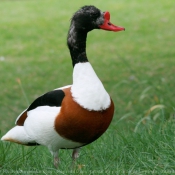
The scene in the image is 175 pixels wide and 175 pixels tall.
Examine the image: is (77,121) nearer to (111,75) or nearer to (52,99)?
(52,99)

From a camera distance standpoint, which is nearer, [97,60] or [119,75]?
[119,75]

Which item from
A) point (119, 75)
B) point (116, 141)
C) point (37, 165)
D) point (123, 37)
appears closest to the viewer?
point (37, 165)

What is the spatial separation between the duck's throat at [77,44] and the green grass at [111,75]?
0.66 m

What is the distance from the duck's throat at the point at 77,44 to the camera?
3279 millimetres

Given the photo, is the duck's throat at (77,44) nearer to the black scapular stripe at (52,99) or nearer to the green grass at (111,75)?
the black scapular stripe at (52,99)

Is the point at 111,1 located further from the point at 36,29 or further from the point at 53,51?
the point at 53,51

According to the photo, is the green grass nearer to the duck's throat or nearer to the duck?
the duck

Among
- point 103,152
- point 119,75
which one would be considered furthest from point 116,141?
point 119,75

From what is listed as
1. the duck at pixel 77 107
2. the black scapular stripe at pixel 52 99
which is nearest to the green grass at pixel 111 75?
the duck at pixel 77 107

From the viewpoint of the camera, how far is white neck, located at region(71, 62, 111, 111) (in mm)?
3117

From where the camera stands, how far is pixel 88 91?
3.13 meters

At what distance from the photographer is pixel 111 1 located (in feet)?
47.0

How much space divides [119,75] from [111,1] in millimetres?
6543

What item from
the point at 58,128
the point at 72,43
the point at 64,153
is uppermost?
the point at 72,43
